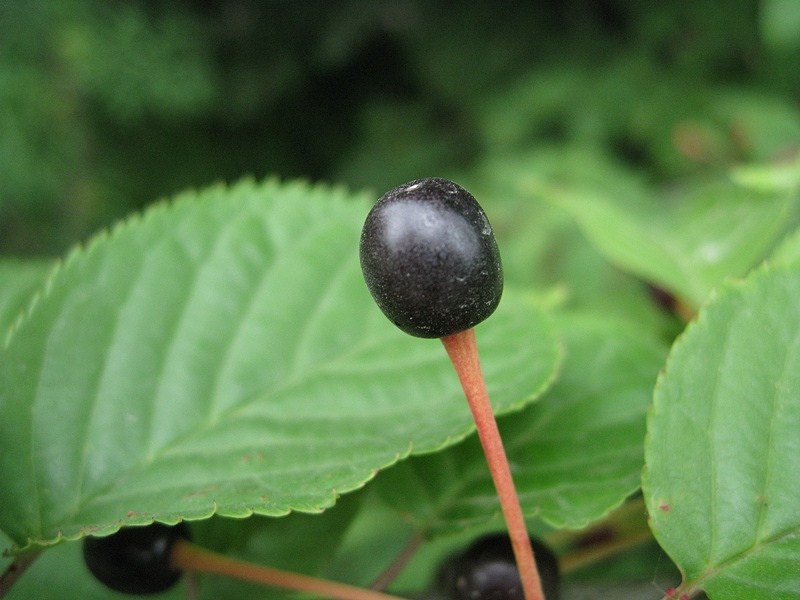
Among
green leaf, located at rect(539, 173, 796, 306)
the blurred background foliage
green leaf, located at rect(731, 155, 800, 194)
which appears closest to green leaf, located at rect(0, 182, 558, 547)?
green leaf, located at rect(539, 173, 796, 306)

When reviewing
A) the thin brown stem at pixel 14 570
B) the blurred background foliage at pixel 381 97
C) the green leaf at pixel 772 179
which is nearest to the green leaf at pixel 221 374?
the thin brown stem at pixel 14 570

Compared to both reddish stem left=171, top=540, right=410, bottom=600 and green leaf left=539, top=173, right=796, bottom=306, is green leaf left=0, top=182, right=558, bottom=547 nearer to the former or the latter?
reddish stem left=171, top=540, right=410, bottom=600

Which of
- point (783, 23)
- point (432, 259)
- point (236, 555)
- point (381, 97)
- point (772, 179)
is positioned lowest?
point (381, 97)

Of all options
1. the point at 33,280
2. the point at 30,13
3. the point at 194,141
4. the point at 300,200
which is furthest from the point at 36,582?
the point at 194,141

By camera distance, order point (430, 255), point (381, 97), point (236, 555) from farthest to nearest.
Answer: point (381, 97)
point (236, 555)
point (430, 255)

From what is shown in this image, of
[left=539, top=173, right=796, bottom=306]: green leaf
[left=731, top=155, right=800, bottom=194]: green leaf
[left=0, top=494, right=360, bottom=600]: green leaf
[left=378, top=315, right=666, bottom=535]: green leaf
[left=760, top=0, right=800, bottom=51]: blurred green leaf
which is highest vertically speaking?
[left=760, top=0, right=800, bottom=51]: blurred green leaf

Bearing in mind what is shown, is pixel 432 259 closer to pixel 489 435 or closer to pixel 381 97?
pixel 489 435

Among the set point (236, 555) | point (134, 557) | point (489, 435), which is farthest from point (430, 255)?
point (236, 555)
